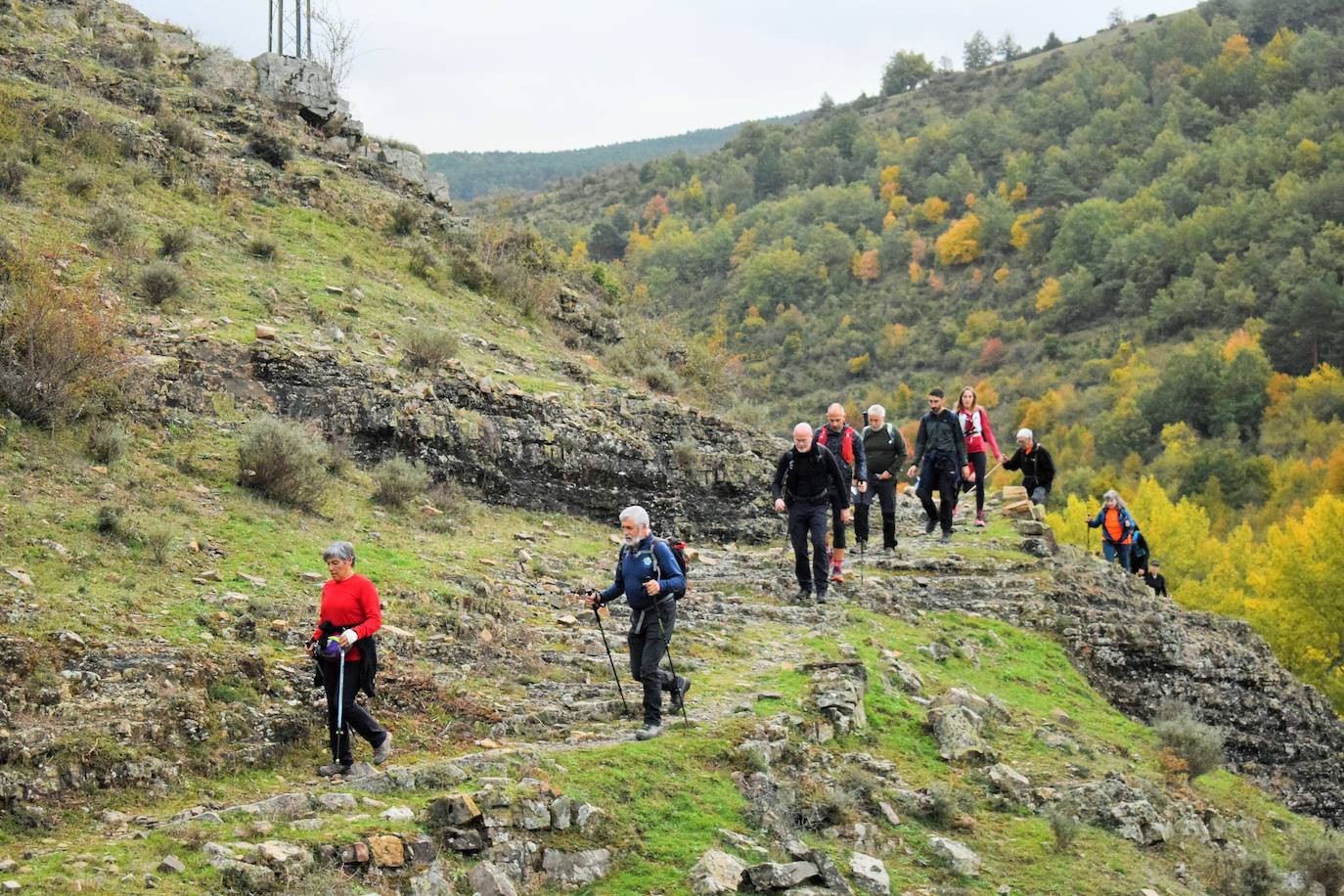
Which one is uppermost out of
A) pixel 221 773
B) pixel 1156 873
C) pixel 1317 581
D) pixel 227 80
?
pixel 227 80

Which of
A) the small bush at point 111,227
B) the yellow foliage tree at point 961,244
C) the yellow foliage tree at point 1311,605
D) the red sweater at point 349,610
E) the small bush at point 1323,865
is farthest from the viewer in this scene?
the yellow foliage tree at point 961,244

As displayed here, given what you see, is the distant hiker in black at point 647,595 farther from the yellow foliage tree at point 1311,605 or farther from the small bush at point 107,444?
the yellow foliage tree at point 1311,605

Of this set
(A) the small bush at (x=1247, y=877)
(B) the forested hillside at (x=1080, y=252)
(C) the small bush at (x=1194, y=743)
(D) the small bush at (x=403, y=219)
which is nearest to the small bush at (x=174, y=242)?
(D) the small bush at (x=403, y=219)

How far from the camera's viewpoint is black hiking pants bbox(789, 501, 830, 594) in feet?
42.0

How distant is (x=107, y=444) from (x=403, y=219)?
11.3m

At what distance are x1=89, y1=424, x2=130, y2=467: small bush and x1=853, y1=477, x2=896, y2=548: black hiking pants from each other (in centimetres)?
820

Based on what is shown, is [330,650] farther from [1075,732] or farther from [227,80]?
[227,80]

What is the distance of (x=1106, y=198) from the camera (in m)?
93.9

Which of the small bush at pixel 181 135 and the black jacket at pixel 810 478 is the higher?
the small bush at pixel 181 135

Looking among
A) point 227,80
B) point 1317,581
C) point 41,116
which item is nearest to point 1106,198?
point 1317,581

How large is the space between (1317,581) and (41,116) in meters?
29.0

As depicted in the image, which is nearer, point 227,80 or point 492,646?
point 492,646

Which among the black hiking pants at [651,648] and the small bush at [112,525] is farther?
the small bush at [112,525]

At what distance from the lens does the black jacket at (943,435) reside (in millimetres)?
15758
